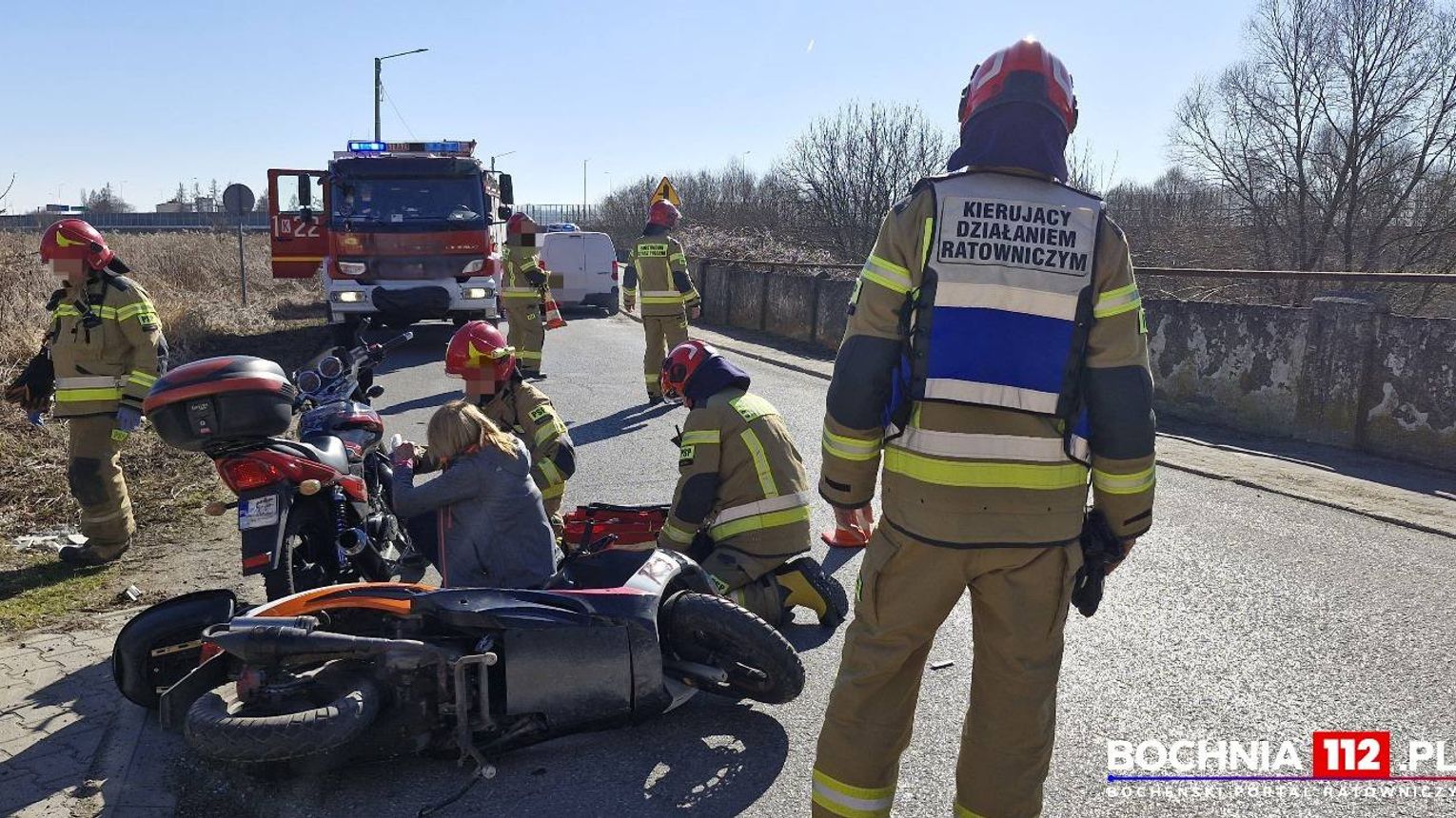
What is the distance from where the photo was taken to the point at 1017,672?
8.71 feet

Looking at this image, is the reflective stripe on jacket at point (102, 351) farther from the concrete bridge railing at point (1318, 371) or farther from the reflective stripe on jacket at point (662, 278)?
the concrete bridge railing at point (1318, 371)

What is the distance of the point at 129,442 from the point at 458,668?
249 inches

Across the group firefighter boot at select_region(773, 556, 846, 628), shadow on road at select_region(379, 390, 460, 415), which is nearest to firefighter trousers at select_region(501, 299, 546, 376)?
shadow on road at select_region(379, 390, 460, 415)

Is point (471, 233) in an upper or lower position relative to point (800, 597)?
upper

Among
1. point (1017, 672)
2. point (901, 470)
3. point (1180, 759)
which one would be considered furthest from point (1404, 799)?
point (901, 470)

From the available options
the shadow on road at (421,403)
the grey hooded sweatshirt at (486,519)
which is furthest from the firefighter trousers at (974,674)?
the shadow on road at (421,403)

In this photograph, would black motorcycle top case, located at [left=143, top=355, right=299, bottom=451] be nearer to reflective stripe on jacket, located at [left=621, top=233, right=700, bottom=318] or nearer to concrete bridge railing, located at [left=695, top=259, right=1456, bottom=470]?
reflective stripe on jacket, located at [left=621, top=233, right=700, bottom=318]

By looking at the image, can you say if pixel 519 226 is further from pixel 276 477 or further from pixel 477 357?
pixel 276 477

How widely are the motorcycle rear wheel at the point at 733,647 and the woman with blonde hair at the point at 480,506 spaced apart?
0.62m

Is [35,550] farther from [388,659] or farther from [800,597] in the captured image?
[800,597]

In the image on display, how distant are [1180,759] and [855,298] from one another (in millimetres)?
2106

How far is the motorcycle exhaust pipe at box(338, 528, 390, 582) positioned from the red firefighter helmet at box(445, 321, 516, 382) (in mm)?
1178

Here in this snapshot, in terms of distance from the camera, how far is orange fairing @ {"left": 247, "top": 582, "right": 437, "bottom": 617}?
3.46 m

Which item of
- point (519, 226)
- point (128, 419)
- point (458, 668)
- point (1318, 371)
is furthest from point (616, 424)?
point (458, 668)
